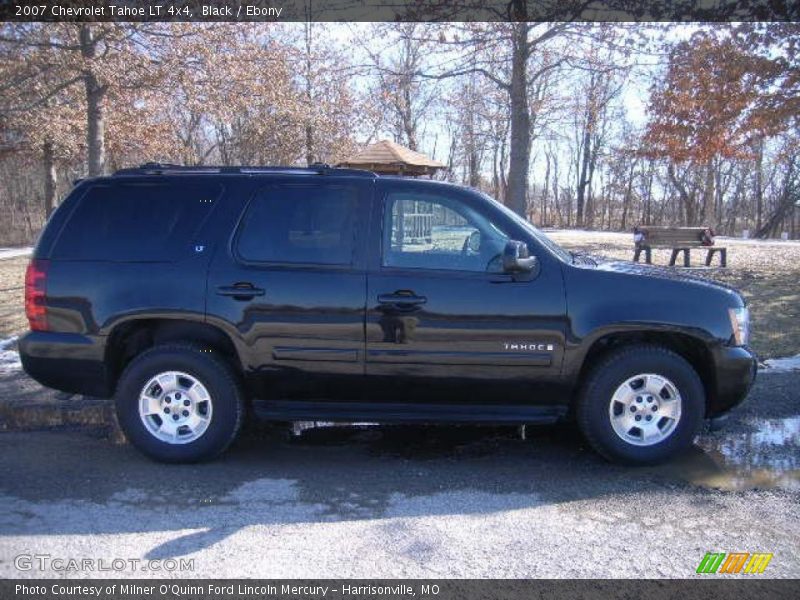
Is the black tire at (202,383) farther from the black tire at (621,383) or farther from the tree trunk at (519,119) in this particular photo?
the tree trunk at (519,119)

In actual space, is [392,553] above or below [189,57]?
below

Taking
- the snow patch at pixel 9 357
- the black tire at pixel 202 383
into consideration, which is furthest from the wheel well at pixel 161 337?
the snow patch at pixel 9 357

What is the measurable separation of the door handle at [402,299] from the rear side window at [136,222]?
1414 mm

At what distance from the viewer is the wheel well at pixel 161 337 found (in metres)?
4.61

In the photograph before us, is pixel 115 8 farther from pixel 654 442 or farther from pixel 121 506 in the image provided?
pixel 654 442

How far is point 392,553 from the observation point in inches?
132

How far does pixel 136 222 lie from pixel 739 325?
13.9 ft

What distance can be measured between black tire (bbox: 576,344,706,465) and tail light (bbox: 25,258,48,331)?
378cm

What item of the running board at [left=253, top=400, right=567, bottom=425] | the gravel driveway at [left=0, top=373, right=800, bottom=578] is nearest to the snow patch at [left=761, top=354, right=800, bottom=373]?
the gravel driveway at [left=0, top=373, right=800, bottom=578]

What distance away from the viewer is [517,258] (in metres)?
4.27

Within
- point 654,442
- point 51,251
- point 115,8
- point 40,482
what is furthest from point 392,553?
point 115,8

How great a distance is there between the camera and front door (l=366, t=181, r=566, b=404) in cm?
440

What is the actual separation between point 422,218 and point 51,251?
2609 millimetres

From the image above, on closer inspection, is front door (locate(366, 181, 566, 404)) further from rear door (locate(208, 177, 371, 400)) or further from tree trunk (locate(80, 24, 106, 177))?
tree trunk (locate(80, 24, 106, 177))
